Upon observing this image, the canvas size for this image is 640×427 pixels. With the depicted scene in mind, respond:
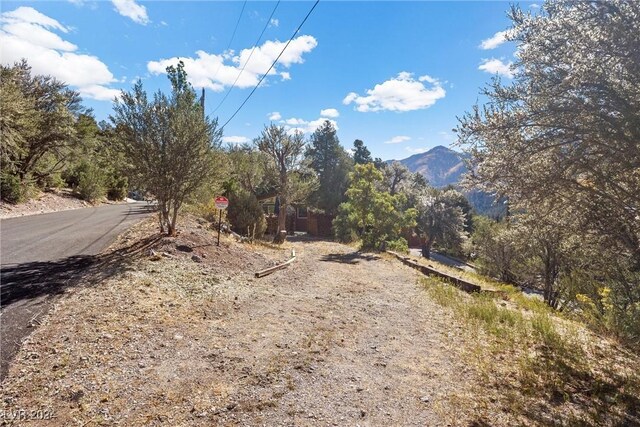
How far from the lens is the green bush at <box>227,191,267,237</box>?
20906 mm

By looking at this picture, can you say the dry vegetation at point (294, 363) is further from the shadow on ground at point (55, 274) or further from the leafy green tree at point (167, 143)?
the leafy green tree at point (167, 143)

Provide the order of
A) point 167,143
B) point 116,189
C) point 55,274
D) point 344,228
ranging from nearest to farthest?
point 55,274 < point 167,143 < point 344,228 < point 116,189

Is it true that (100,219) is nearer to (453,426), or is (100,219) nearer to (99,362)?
(99,362)

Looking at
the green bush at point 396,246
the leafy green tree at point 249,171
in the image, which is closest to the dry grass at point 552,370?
A: the green bush at point 396,246

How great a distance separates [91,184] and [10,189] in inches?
375

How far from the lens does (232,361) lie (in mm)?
4836

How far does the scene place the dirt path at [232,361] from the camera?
370 cm

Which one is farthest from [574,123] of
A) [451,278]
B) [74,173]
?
[74,173]

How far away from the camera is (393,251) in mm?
20969

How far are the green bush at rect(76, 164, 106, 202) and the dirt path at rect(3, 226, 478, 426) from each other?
78.1 ft

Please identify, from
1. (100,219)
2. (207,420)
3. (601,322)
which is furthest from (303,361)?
(100,219)

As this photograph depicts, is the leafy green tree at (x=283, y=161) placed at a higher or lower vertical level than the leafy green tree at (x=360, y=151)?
lower

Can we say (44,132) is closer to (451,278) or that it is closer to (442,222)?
(451,278)

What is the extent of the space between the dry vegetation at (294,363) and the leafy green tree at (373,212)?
44.0 ft
